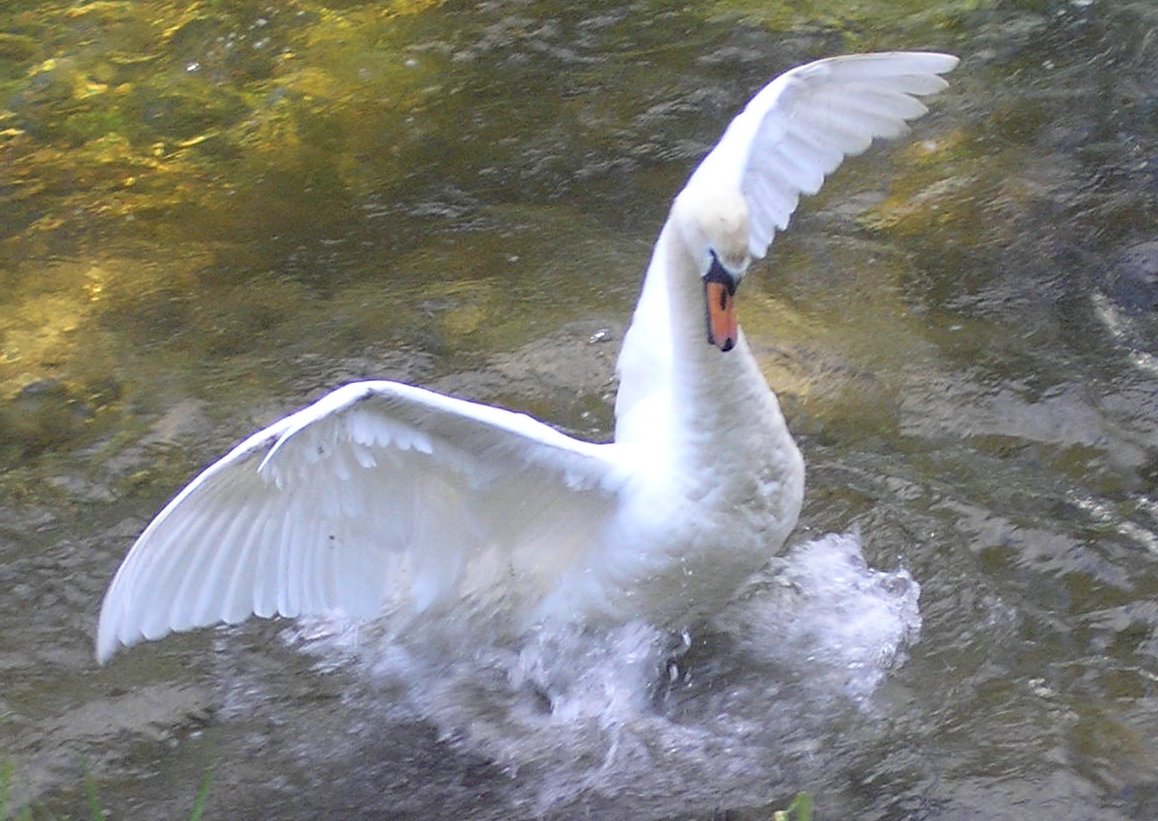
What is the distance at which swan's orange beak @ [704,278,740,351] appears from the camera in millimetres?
3670

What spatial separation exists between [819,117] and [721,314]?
119 cm

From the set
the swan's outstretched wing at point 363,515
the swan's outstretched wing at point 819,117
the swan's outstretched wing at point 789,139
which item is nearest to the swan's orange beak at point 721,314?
the swan's outstretched wing at point 363,515

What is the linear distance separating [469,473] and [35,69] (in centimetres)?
453

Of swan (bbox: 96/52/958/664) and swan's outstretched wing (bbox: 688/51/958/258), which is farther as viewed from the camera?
swan's outstretched wing (bbox: 688/51/958/258)

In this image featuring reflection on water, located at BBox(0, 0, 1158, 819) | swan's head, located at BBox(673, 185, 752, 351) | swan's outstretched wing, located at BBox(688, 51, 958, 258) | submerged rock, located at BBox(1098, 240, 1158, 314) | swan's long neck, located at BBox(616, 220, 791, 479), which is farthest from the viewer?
submerged rock, located at BBox(1098, 240, 1158, 314)

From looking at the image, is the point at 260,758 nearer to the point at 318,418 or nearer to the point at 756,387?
the point at 318,418

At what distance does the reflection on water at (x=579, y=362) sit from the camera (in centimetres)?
395

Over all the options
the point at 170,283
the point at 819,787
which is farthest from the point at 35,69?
the point at 819,787

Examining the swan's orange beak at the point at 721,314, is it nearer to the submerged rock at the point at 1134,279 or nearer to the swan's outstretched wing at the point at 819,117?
the swan's outstretched wing at the point at 819,117

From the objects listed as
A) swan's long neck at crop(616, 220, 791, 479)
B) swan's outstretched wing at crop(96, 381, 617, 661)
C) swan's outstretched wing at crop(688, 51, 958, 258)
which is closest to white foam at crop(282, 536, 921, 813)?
swan's outstretched wing at crop(96, 381, 617, 661)

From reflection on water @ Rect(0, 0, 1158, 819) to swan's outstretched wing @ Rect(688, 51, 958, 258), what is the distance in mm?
733

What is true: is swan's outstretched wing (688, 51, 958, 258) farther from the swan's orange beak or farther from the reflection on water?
the swan's orange beak

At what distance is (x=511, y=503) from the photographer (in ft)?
12.8

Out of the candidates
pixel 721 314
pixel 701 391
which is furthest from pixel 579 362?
pixel 721 314
